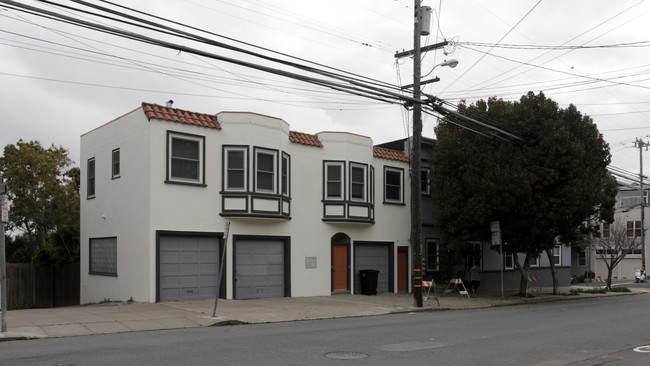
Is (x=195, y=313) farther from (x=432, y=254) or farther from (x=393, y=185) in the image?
(x=432, y=254)

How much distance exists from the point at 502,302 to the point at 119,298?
14.2 m

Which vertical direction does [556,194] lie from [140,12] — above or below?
below

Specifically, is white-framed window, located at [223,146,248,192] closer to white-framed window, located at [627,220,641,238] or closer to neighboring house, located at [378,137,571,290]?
neighboring house, located at [378,137,571,290]

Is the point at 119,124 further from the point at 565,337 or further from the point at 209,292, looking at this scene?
the point at 565,337

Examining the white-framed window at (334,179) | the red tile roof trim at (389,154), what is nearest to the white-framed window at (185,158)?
the white-framed window at (334,179)

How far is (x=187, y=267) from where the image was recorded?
1973 centimetres

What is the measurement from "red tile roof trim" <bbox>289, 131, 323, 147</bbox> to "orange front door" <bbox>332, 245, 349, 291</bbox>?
433 cm

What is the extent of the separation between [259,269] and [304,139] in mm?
5429

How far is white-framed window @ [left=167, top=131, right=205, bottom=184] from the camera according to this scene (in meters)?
19.5

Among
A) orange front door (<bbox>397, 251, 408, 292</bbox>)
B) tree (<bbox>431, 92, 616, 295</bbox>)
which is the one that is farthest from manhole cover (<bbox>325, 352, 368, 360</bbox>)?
orange front door (<bbox>397, 251, 408, 292</bbox>)

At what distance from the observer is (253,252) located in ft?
70.2

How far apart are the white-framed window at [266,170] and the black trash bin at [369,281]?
5575 millimetres

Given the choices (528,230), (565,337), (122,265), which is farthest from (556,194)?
(122,265)

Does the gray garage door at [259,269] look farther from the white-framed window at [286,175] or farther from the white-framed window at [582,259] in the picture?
the white-framed window at [582,259]
